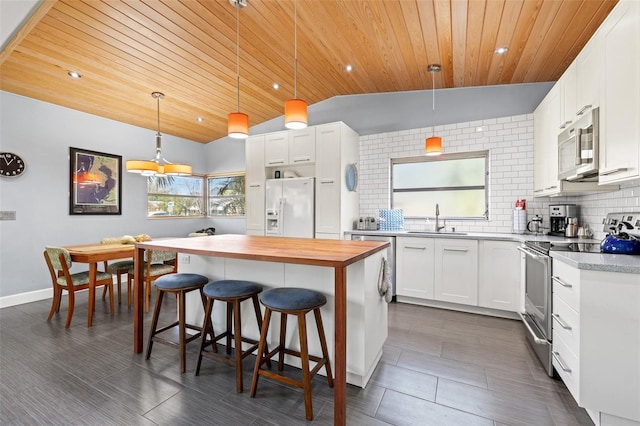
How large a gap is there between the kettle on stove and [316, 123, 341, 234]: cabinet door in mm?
2388

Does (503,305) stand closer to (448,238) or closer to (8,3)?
(448,238)

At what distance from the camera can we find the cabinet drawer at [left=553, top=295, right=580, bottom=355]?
63.9 inches

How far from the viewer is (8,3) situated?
6.45ft

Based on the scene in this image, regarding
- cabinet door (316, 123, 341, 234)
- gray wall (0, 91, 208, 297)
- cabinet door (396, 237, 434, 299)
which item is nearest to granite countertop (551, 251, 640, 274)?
cabinet door (396, 237, 434, 299)

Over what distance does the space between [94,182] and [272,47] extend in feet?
11.3

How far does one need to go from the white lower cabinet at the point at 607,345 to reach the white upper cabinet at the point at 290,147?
341cm

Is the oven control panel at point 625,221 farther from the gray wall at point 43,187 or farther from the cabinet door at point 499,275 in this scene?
the gray wall at point 43,187

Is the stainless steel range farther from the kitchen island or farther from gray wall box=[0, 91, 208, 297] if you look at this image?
gray wall box=[0, 91, 208, 297]

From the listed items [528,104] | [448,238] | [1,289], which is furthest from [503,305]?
[1,289]

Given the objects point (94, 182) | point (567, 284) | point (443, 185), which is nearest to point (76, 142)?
point (94, 182)

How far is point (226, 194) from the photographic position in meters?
5.82

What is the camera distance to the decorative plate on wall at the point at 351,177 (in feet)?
13.8

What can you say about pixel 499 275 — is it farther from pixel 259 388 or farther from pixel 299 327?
pixel 259 388

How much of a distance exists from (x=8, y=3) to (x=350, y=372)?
352cm
